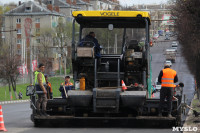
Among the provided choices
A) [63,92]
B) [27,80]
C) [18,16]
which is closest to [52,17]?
[18,16]

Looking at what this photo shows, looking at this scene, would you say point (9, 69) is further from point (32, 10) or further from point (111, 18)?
point (111, 18)

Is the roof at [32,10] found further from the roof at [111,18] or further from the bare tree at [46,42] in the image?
the roof at [111,18]

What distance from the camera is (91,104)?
15242 mm

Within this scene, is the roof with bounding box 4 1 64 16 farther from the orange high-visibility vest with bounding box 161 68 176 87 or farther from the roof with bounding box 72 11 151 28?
the orange high-visibility vest with bounding box 161 68 176 87

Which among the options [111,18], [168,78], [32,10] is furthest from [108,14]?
[32,10]

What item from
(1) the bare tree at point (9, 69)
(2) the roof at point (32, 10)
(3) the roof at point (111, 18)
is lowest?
(1) the bare tree at point (9, 69)

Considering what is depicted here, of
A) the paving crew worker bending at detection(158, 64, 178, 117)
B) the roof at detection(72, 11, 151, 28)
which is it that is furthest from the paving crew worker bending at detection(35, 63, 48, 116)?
the paving crew worker bending at detection(158, 64, 178, 117)

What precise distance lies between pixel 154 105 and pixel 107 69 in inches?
66.0

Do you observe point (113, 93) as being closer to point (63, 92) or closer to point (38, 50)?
point (63, 92)

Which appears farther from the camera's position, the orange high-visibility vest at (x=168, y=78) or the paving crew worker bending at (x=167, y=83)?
the orange high-visibility vest at (x=168, y=78)

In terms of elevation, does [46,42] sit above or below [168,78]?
above

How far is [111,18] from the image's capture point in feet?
53.3

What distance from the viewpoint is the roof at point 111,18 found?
16.0 m

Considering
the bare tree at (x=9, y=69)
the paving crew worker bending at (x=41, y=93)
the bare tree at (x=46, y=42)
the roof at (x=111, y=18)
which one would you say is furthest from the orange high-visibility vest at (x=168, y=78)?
the bare tree at (x=46, y=42)
